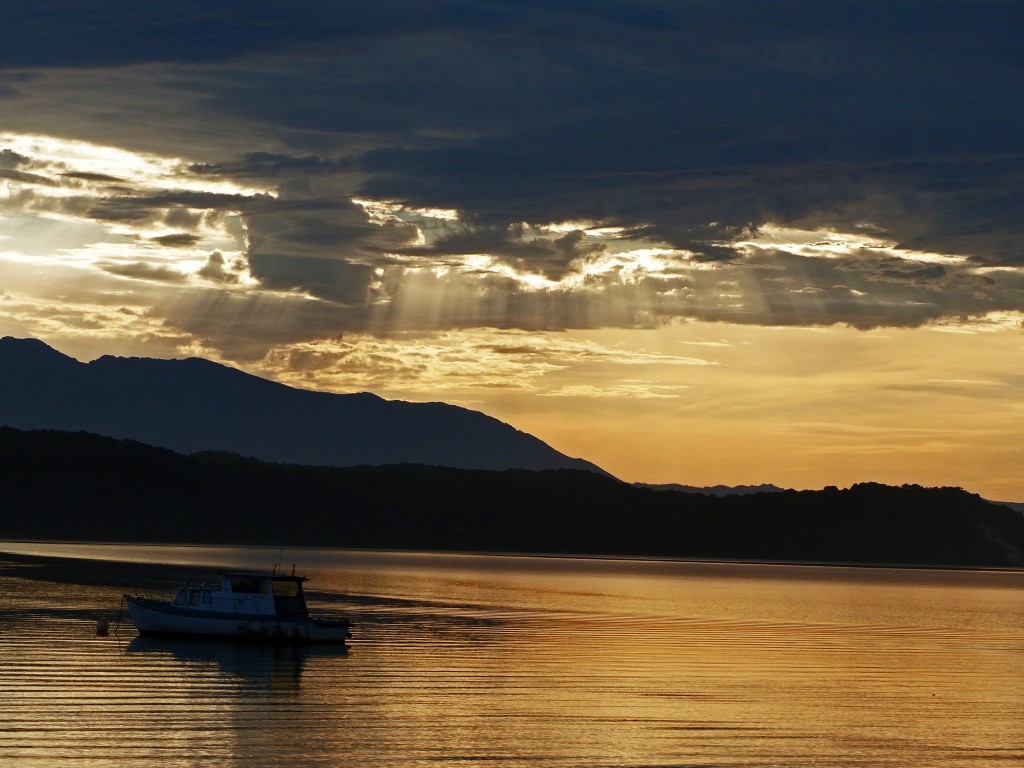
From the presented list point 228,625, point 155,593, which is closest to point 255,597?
point 228,625

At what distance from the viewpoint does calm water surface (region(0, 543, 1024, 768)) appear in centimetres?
4325

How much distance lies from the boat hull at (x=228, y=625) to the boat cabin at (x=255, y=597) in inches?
14.9

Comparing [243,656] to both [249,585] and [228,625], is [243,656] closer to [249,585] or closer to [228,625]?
[228,625]

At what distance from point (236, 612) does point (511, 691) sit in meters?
21.5

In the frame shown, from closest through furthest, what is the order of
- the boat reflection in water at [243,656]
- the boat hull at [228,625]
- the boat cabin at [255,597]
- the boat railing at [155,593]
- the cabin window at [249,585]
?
the boat reflection in water at [243,656] < the boat hull at [228,625] < the boat cabin at [255,597] < the cabin window at [249,585] < the boat railing at [155,593]

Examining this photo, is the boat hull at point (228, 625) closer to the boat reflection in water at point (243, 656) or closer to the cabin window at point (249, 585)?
the boat reflection in water at point (243, 656)

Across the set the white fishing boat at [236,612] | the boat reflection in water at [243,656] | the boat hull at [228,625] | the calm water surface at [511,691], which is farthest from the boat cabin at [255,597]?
the calm water surface at [511,691]

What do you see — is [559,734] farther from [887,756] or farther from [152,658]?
[152,658]

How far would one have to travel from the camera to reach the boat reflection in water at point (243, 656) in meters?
60.3

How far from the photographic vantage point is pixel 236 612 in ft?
241

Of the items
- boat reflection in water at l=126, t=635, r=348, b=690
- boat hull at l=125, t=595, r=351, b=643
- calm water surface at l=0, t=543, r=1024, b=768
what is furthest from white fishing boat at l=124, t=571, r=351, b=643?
calm water surface at l=0, t=543, r=1024, b=768

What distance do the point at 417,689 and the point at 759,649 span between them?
3011 cm

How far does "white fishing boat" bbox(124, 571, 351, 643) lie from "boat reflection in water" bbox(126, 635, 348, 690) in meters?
0.58

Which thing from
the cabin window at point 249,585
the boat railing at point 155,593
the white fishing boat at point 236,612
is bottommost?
the boat railing at point 155,593
